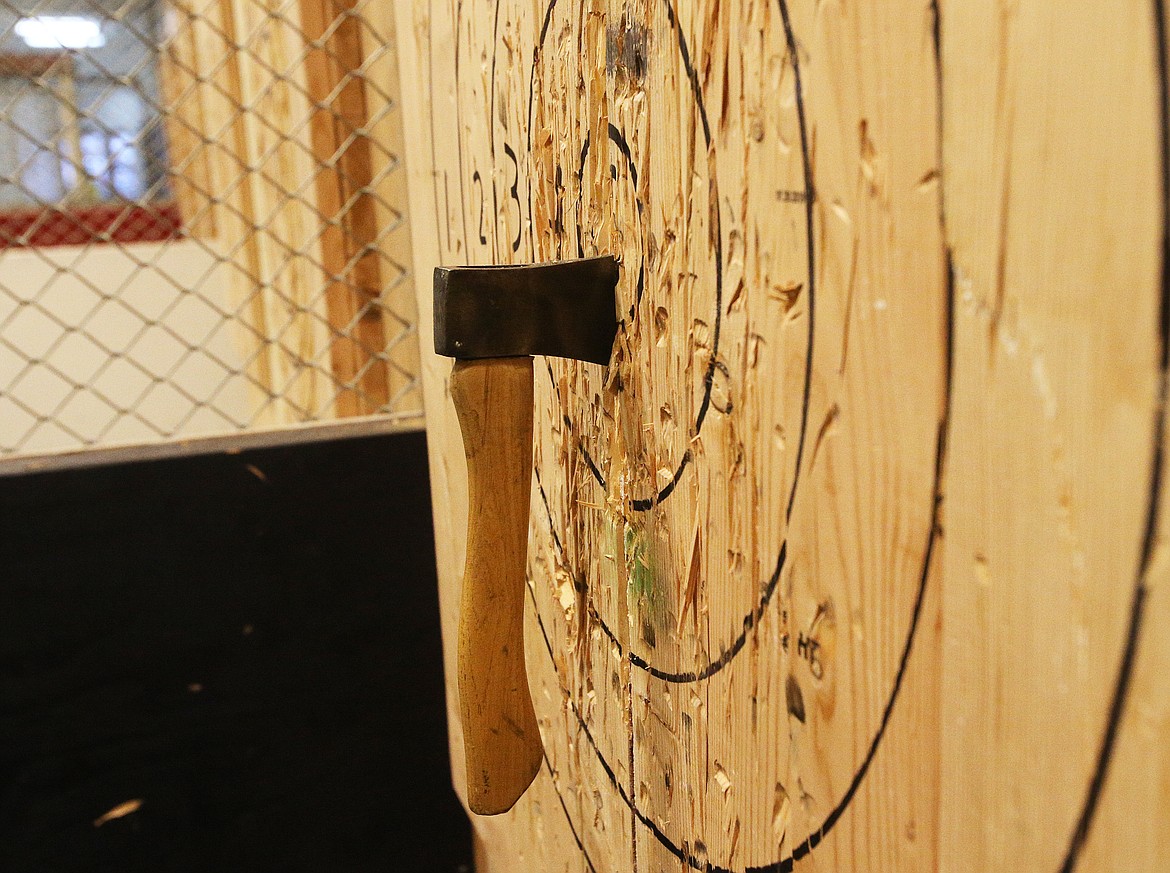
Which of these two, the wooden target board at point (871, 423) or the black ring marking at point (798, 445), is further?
the black ring marking at point (798, 445)

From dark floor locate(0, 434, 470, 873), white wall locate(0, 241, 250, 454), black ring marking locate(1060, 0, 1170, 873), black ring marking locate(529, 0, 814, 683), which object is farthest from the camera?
white wall locate(0, 241, 250, 454)

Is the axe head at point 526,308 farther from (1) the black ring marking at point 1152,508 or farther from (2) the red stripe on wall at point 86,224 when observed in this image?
(2) the red stripe on wall at point 86,224

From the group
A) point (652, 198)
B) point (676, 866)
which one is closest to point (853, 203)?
point (652, 198)

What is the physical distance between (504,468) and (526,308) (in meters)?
0.09

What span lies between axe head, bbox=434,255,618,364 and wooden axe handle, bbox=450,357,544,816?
24 millimetres

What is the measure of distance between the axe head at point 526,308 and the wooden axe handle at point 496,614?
2 centimetres

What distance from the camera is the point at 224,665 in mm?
1201

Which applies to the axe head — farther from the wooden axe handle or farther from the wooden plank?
the wooden plank

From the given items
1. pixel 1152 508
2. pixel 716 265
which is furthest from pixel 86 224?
pixel 1152 508

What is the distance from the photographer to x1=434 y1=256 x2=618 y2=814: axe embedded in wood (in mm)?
511

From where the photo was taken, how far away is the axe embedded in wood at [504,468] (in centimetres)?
51

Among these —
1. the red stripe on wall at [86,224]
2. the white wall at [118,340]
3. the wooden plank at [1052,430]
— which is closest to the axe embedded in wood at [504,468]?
the wooden plank at [1052,430]

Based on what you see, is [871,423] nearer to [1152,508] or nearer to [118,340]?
[1152,508]

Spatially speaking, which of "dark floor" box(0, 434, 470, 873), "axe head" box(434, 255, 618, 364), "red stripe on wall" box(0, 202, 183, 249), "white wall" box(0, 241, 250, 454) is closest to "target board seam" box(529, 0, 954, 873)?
"axe head" box(434, 255, 618, 364)
